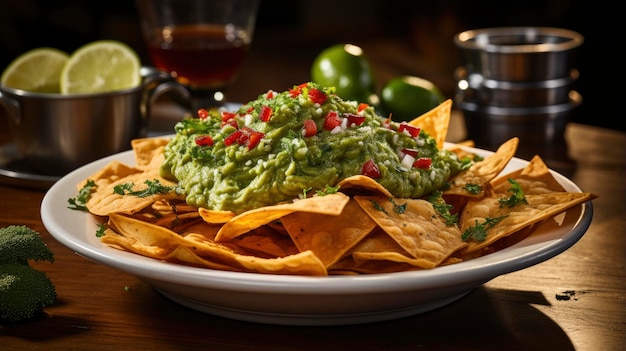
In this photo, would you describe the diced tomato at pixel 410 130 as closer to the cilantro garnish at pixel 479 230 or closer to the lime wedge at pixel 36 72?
the cilantro garnish at pixel 479 230

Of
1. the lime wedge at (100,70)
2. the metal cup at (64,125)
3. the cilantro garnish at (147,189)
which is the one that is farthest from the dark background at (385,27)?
the cilantro garnish at (147,189)

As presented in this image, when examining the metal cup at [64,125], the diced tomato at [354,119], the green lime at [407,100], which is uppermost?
the diced tomato at [354,119]

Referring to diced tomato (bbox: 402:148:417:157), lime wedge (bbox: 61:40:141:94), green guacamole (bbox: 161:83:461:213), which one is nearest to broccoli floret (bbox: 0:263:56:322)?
green guacamole (bbox: 161:83:461:213)

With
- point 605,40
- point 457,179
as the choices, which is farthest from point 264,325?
point 605,40

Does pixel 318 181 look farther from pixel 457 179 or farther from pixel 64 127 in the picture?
pixel 64 127

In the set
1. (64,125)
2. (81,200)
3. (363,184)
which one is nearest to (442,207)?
(363,184)

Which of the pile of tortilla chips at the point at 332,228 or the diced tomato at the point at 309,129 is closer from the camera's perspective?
the pile of tortilla chips at the point at 332,228

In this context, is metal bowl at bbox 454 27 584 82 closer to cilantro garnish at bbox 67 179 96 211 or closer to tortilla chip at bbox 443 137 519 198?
tortilla chip at bbox 443 137 519 198

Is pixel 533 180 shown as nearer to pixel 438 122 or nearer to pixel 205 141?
pixel 438 122
